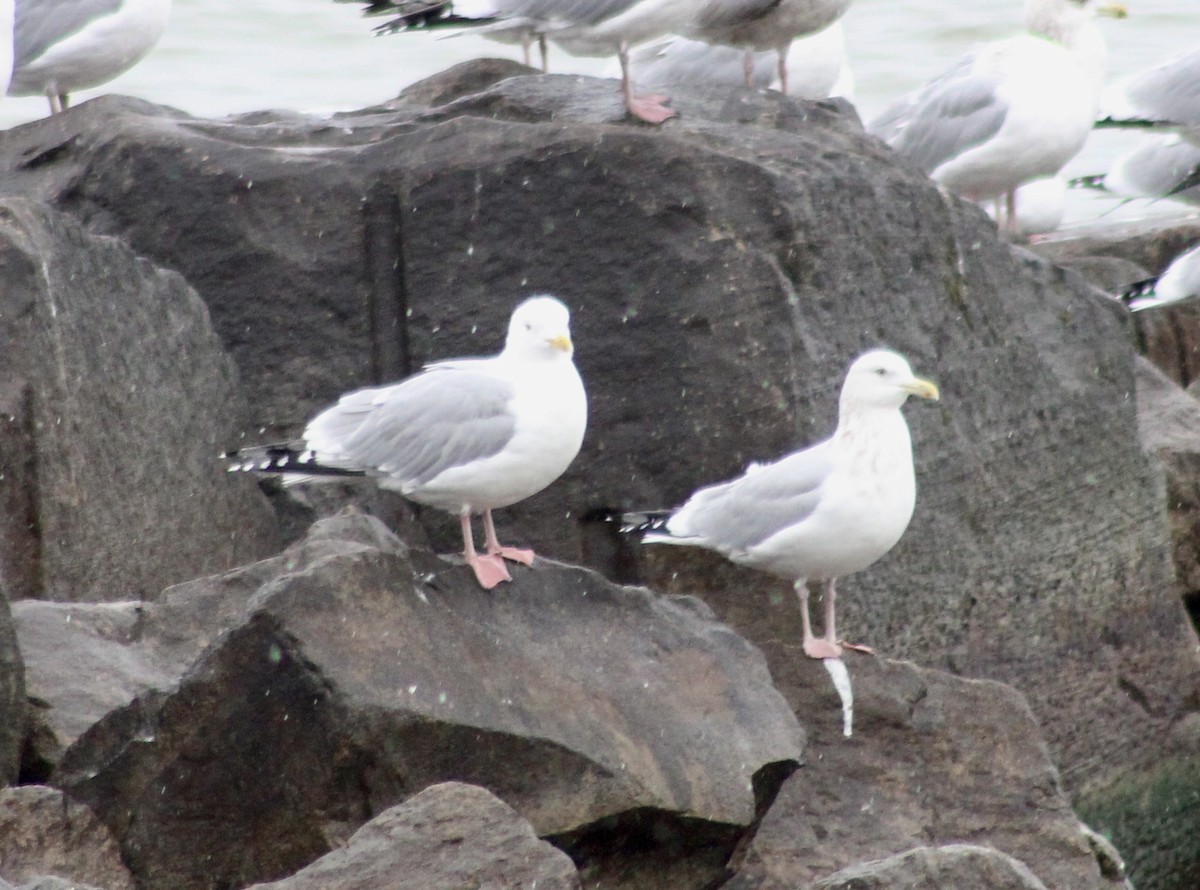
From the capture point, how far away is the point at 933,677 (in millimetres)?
5629

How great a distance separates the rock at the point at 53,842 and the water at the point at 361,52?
13.3 metres

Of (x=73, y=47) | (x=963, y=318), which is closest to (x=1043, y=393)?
(x=963, y=318)

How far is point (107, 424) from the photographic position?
6137mm

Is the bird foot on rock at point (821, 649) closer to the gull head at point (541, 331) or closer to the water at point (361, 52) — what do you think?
the gull head at point (541, 331)

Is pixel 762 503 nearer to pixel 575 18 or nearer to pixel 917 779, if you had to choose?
pixel 917 779

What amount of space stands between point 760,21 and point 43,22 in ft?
10.3

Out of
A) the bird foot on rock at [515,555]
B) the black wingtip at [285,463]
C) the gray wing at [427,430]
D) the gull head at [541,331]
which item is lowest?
the bird foot on rock at [515,555]

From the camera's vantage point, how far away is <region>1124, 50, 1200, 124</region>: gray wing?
1155 centimetres

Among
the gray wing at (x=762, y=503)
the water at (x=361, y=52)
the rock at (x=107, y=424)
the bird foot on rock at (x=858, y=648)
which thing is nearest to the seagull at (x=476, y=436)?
the gray wing at (x=762, y=503)

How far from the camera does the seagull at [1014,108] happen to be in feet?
33.5

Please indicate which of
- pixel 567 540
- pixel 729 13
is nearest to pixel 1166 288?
pixel 729 13

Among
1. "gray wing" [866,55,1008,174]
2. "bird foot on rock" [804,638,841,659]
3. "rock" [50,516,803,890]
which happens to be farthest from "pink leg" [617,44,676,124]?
"gray wing" [866,55,1008,174]

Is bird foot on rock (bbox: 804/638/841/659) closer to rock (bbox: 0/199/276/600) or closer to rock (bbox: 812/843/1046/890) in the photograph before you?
rock (bbox: 812/843/1046/890)

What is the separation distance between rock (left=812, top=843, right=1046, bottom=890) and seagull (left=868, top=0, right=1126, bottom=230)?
21.2 feet
